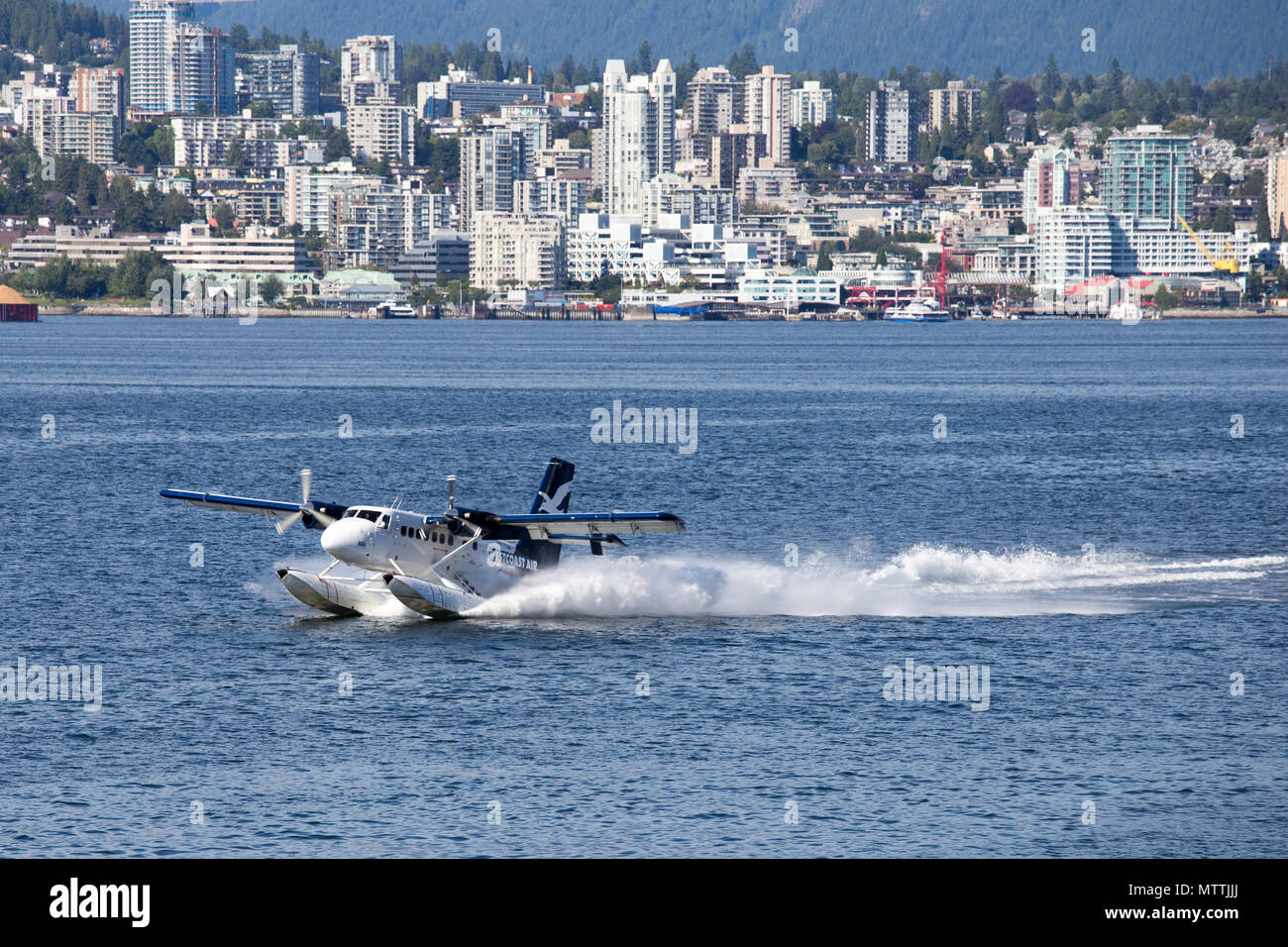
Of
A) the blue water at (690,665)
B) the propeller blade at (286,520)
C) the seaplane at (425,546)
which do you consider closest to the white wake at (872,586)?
the blue water at (690,665)

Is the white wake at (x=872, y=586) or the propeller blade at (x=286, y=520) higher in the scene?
the propeller blade at (x=286, y=520)

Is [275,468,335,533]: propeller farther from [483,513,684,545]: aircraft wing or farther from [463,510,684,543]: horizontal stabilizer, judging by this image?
[483,513,684,545]: aircraft wing

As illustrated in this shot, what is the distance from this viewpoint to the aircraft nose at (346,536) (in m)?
33.9

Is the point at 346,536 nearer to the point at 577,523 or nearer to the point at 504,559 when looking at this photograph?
the point at 577,523

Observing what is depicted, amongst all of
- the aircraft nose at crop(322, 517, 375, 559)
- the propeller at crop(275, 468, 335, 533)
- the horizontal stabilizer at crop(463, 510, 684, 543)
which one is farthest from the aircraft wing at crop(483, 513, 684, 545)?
the propeller at crop(275, 468, 335, 533)

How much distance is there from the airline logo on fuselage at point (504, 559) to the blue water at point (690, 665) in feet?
3.20

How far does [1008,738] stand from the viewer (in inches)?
1113

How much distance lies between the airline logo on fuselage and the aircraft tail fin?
0.31m

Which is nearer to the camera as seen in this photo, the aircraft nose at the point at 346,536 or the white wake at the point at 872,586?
the aircraft nose at the point at 346,536

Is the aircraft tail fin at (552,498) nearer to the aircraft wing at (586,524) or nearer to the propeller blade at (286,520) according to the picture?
the aircraft wing at (586,524)

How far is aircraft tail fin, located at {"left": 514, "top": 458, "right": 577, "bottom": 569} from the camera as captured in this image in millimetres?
40906

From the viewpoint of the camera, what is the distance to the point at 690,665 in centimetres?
3378

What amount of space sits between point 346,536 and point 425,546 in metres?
2.70
